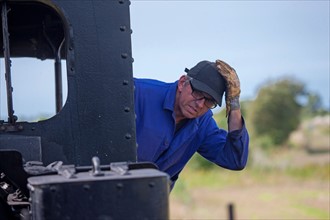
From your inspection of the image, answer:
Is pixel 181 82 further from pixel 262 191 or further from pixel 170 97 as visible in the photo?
pixel 262 191

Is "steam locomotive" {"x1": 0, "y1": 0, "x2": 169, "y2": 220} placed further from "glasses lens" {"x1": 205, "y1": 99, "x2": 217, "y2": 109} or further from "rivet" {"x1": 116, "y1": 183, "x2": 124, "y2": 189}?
"glasses lens" {"x1": 205, "y1": 99, "x2": 217, "y2": 109}

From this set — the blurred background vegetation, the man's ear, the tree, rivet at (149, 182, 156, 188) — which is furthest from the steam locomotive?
the tree

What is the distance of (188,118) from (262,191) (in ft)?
Answer: 83.4

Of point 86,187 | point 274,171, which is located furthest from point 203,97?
point 274,171

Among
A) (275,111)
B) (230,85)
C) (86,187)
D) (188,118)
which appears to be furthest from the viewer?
(275,111)

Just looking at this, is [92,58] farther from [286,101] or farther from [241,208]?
[286,101]

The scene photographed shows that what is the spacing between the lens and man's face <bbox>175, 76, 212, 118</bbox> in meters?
5.13

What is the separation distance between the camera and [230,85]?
490 centimetres

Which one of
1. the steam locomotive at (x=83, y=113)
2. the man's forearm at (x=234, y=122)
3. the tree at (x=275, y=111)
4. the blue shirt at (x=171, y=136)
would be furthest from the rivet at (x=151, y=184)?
the tree at (x=275, y=111)

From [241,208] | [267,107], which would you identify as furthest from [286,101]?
[241,208]

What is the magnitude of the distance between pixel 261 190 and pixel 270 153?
9.94 m

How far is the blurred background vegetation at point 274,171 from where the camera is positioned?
24250mm

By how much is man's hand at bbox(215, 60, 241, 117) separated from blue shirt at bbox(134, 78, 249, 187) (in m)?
0.17

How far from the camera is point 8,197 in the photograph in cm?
364
